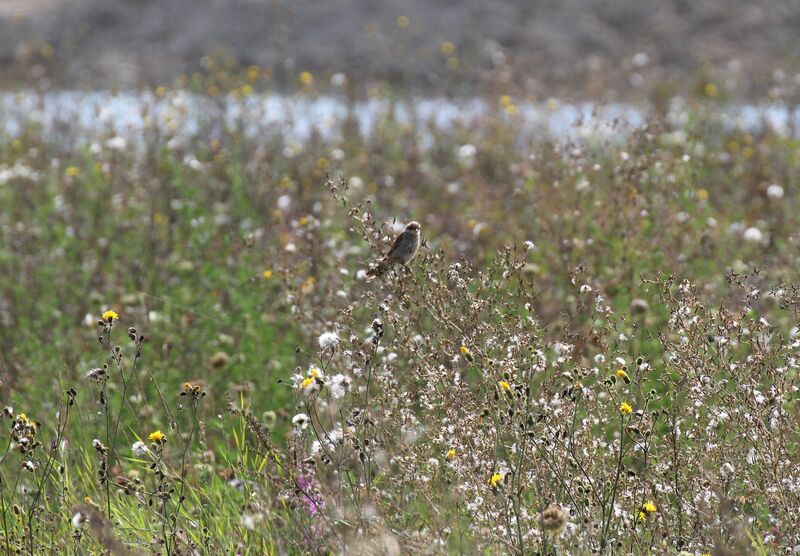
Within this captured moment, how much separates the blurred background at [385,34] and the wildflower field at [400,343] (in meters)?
6.62

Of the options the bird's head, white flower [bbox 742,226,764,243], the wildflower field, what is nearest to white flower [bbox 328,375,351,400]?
the wildflower field

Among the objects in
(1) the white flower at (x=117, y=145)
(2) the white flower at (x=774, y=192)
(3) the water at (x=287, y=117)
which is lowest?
(3) the water at (x=287, y=117)

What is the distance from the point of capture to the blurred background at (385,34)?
52.9 feet

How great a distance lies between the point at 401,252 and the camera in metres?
3.98

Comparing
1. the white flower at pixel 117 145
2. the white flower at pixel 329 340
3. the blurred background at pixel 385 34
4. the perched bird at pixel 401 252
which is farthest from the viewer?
the blurred background at pixel 385 34

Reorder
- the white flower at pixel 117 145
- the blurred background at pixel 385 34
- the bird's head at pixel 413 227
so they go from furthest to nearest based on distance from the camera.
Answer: the blurred background at pixel 385 34
the white flower at pixel 117 145
the bird's head at pixel 413 227

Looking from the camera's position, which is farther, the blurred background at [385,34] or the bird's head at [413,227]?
the blurred background at [385,34]

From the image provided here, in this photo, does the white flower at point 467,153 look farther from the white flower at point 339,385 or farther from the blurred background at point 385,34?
the blurred background at point 385,34

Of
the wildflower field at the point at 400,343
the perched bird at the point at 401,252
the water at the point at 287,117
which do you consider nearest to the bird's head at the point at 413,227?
the perched bird at the point at 401,252

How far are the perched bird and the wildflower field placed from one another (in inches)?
2.8

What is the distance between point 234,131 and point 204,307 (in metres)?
2.98

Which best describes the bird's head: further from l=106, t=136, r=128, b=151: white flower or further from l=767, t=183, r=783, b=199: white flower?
l=106, t=136, r=128, b=151: white flower

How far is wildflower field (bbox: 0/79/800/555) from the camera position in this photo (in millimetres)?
3275

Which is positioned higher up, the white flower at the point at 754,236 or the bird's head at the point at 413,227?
the bird's head at the point at 413,227
